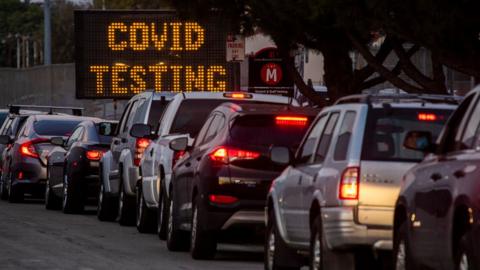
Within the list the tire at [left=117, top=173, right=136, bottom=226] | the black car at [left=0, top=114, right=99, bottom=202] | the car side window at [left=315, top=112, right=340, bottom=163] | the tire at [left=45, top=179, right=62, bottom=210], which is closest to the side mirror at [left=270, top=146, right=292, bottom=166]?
the car side window at [left=315, top=112, right=340, bottom=163]

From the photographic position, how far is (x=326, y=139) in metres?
14.4

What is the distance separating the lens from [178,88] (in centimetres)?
3450

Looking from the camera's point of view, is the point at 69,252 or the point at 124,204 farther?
the point at 124,204

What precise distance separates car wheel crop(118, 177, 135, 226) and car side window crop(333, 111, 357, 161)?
11.8 meters

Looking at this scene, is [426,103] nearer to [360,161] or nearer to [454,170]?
[360,161]

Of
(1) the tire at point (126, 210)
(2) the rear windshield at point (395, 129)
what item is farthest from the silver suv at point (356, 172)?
(1) the tire at point (126, 210)

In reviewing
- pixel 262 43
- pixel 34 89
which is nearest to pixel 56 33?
pixel 34 89

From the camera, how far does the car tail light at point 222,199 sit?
704 inches

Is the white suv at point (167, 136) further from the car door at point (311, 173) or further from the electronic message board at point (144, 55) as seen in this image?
the electronic message board at point (144, 55)

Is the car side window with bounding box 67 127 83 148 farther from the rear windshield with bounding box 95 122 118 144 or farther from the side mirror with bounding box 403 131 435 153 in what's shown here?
the side mirror with bounding box 403 131 435 153

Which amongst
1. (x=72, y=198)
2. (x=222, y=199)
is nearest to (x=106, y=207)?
(x=72, y=198)

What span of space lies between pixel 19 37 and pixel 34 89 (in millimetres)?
81486

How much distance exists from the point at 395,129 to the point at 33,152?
748 inches

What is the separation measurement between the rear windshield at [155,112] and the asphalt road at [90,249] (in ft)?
5.11
